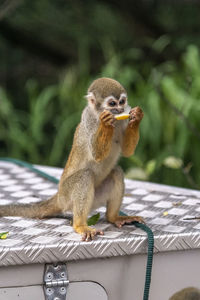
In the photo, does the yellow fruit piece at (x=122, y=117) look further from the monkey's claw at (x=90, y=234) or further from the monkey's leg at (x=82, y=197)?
the monkey's claw at (x=90, y=234)

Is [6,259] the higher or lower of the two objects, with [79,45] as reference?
lower

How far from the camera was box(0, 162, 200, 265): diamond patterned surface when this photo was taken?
6.12ft

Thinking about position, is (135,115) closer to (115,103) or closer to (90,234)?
(115,103)

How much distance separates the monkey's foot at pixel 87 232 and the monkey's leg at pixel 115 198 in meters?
0.20

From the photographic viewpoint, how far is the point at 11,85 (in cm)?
665

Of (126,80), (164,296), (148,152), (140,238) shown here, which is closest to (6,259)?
(140,238)

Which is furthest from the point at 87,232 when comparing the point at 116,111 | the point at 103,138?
the point at 116,111

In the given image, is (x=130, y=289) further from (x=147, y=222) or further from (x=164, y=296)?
(x=147, y=222)

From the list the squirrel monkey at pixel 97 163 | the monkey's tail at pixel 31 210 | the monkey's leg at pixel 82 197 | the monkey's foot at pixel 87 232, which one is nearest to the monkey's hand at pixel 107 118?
the squirrel monkey at pixel 97 163

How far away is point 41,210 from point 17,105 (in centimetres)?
425

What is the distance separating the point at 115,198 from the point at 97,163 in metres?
0.18

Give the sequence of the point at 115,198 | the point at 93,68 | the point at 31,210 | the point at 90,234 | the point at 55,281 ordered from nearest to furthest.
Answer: the point at 55,281, the point at 90,234, the point at 115,198, the point at 31,210, the point at 93,68

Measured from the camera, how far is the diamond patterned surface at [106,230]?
6.12ft

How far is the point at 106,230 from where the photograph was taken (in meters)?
2.17
